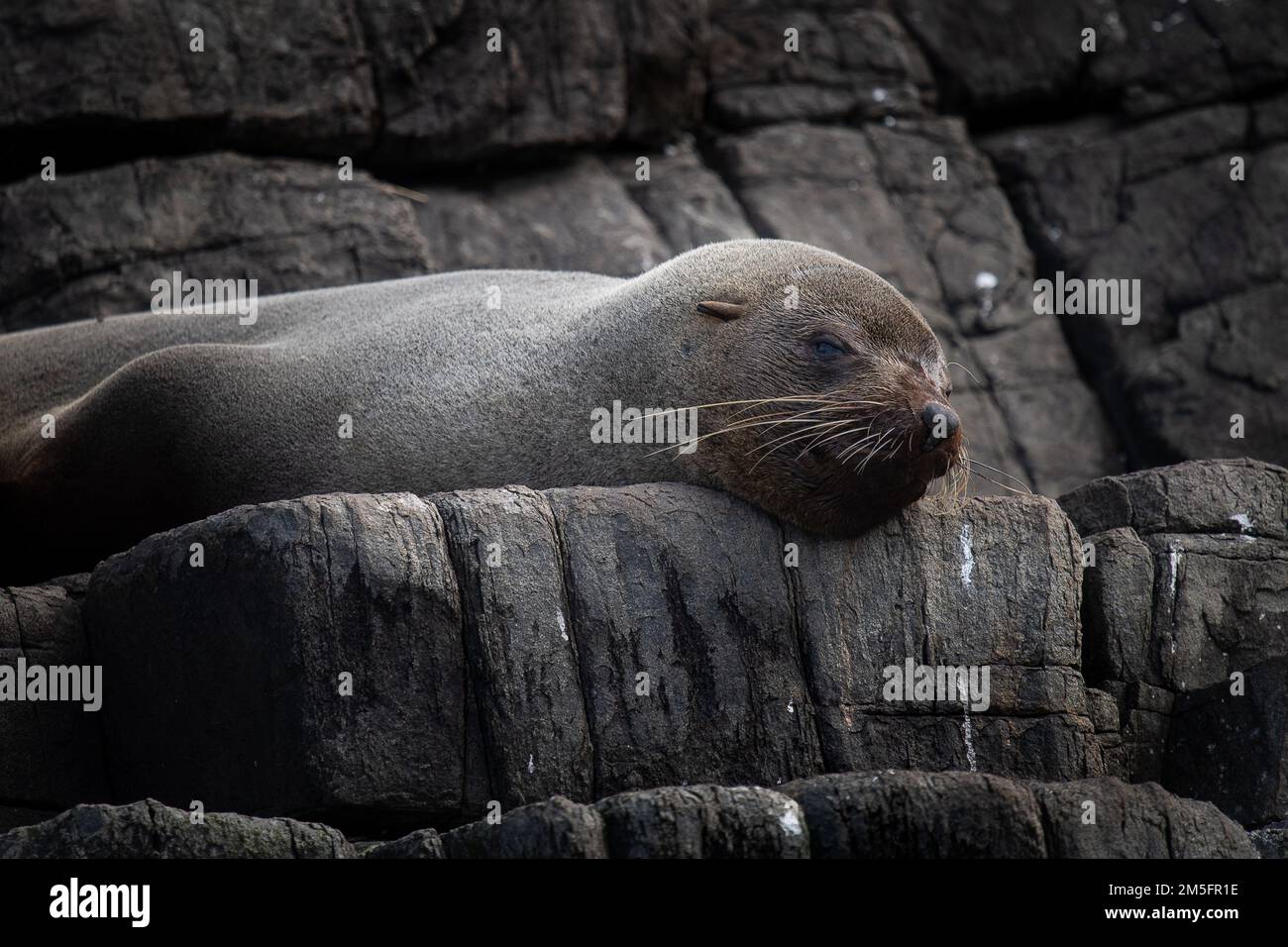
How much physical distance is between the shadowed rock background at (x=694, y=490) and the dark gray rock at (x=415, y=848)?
15 mm

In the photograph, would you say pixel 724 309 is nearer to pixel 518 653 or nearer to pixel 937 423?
pixel 937 423

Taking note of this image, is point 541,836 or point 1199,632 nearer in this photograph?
point 541,836

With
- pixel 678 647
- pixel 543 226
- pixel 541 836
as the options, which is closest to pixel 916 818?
pixel 541 836

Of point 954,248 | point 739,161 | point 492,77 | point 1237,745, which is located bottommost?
point 1237,745

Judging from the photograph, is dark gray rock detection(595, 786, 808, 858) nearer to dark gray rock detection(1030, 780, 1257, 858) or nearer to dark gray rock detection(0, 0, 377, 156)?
dark gray rock detection(1030, 780, 1257, 858)

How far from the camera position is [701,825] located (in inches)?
181

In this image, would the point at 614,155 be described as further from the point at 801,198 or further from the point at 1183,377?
the point at 1183,377

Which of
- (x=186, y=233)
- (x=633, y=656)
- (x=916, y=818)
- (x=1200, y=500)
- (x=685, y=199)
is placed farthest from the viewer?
(x=685, y=199)

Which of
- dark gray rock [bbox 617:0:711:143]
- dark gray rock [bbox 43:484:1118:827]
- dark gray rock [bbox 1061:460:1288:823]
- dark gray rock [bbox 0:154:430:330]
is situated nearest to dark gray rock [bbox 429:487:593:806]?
dark gray rock [bbox 43:484:1118:827]

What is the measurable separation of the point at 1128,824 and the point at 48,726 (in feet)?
11.8

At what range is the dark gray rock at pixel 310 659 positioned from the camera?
5320mm

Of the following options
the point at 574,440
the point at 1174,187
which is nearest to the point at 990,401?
the point at 1174,187

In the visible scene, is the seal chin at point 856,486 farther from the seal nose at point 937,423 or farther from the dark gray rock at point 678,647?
the dark gray rock at point 678,647

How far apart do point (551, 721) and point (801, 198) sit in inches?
253
